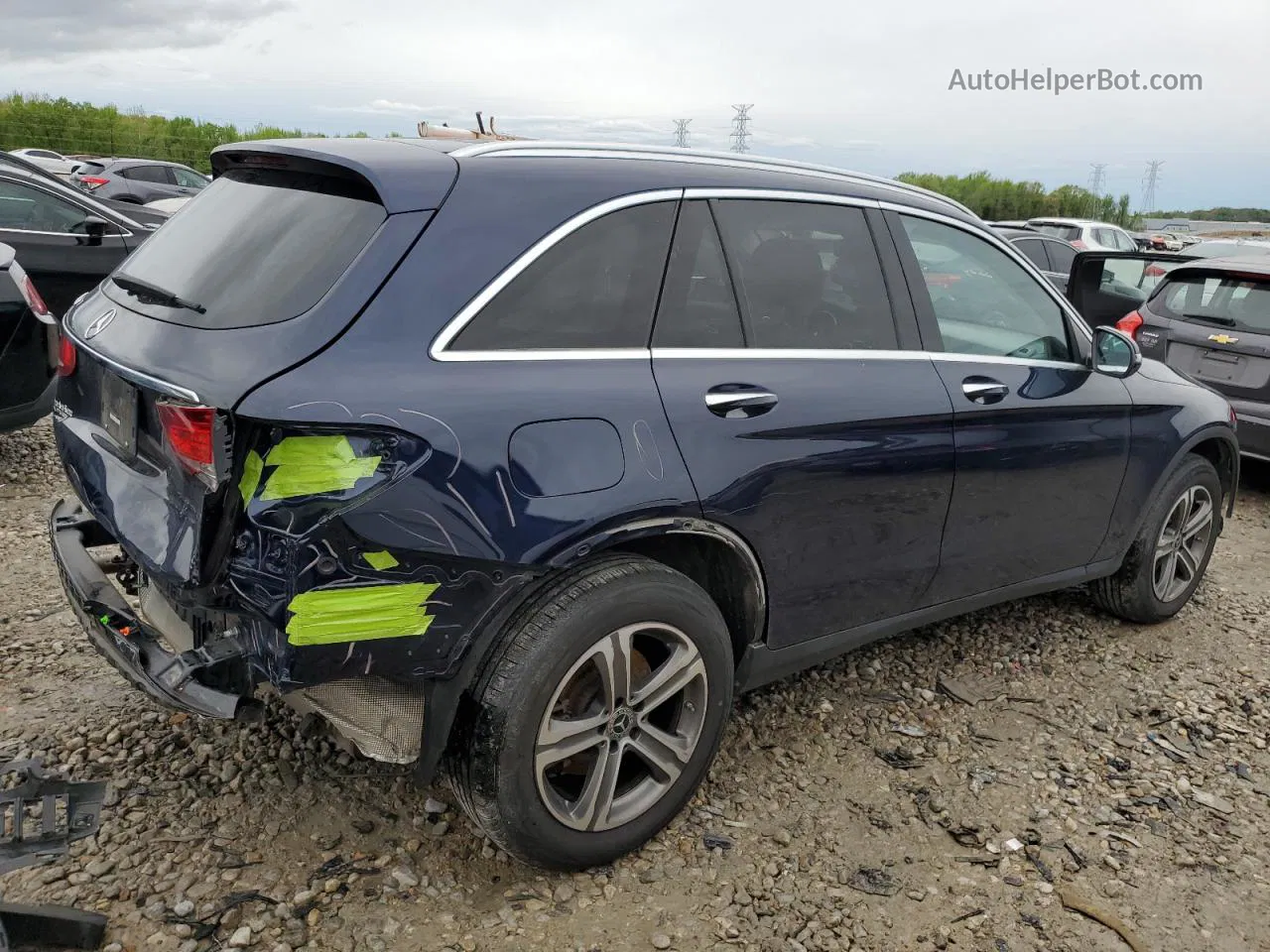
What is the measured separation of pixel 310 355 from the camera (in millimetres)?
2168

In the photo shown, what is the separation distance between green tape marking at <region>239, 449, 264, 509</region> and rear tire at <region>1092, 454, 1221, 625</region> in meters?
3.65

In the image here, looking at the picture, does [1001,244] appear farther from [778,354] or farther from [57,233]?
[57,233]

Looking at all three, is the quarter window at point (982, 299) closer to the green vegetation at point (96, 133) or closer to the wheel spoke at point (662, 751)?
the wheel spoke at point (662, 751)

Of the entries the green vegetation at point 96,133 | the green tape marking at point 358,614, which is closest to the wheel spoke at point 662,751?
the green tape marking at point 358,614

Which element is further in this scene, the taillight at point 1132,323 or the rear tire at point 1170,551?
the taillight at point 1132,323

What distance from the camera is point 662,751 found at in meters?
2.73

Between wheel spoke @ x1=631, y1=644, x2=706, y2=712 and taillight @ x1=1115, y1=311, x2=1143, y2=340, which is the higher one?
taillight @ x1=1115, y1=311, x2=1143, y2=340

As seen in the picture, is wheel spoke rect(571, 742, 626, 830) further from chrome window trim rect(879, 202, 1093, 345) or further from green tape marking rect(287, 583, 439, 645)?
chrome window trim rect(879, 202, 1093, 345)

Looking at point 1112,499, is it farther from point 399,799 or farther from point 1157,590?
point 399,799

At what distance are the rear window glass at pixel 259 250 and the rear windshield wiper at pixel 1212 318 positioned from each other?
239 inches

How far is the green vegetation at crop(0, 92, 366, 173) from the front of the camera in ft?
124

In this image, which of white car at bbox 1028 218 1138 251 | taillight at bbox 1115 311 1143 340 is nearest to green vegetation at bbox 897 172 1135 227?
white car at bbox 1028 218 1138 251

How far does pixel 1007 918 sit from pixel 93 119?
44.3m

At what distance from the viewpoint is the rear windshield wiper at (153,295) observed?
2.43 m
